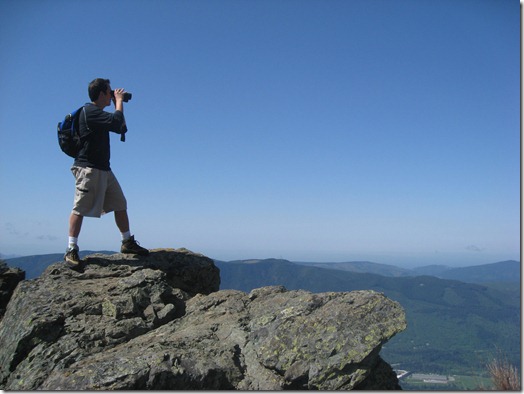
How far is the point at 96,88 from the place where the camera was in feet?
33.1

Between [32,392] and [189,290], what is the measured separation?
501 centimetres

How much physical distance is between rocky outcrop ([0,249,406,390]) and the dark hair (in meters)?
4.48

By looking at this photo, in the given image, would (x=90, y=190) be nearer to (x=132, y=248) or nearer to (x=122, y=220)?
(x=122, y=220)

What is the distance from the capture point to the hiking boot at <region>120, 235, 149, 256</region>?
35.8ft

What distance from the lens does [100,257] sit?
1077 centimetres

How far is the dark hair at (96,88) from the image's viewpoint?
10070 millimetres

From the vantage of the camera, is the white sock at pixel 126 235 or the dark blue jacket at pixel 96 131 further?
the white sock at pixel 126 235

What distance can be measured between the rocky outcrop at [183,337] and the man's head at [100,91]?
440 cm

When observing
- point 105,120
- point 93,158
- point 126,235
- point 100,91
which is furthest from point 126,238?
point 100,91

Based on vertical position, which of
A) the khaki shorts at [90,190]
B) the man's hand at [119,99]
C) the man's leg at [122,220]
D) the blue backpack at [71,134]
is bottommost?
the man's leg at [122,220]

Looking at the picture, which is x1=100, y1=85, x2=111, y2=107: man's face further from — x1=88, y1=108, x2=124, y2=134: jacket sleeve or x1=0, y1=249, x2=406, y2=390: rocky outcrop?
x1=0, y1=249, x2=406, y2=390: rocky outcrop

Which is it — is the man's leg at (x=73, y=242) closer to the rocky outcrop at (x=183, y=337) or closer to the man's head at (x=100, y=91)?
the rocky outcrop at (x=183, y=337)

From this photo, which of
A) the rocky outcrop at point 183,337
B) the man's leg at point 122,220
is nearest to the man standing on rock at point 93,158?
the man's leg at point 122,220

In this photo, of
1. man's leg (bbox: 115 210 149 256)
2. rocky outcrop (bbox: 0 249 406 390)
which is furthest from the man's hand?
rocky outcrop (bbox: 0 249 406 390)
